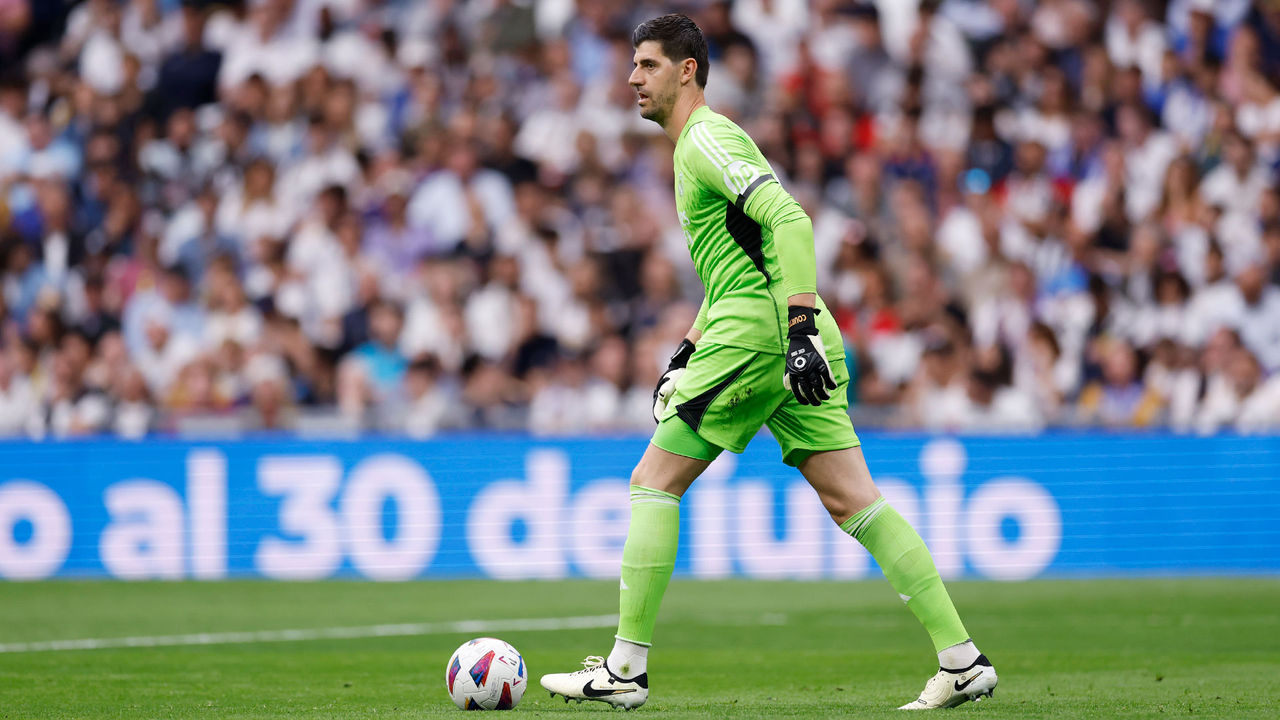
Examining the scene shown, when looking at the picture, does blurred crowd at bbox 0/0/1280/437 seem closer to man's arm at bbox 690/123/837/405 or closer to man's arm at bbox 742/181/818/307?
man's arm at bbox 690/123/837/405

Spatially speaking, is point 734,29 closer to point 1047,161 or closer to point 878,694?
point 1047,161

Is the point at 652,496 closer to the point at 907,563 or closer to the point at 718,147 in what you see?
the point at 907,563

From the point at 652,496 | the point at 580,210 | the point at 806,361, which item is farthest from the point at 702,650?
the point at 580,210

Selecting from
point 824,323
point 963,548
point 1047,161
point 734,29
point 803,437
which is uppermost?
point 734,29

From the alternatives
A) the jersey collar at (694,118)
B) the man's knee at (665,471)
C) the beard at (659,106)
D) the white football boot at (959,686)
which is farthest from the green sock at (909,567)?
the beard at (659,106)

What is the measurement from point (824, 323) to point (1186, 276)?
10.3 metres

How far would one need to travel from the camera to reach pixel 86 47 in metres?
18.9

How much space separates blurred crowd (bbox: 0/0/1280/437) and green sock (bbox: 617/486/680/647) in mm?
8460

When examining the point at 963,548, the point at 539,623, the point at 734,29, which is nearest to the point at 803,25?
the point at 734,29

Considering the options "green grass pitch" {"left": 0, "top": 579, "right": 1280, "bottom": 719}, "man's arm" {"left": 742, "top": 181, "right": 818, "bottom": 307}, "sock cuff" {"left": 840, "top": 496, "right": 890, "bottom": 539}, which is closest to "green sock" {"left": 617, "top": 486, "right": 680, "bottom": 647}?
"green grass pitch" {"left": 0, "top": 579, "right": 1280, "bottom": 719}

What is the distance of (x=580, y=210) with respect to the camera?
16719 millimetres

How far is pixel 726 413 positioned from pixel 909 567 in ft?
2.76

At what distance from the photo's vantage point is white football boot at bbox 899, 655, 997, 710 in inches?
236

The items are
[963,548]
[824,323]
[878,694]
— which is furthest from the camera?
[963,548]
